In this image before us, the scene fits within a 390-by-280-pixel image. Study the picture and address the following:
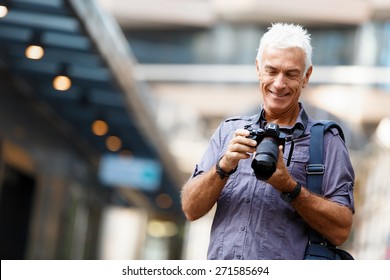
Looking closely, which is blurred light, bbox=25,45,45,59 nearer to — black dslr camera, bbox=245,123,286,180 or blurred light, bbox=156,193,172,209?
black dslr camera, bbox=245,123,286,180

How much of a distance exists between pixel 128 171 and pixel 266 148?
1764 cm

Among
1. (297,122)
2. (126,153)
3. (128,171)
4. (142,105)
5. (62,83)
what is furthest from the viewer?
(126,153)

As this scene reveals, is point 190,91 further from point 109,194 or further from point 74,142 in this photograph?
point 74,142

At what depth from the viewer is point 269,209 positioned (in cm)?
328

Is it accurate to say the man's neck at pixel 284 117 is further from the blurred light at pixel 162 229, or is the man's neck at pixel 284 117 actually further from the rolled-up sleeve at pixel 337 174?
the blurred light at pixel 162 229

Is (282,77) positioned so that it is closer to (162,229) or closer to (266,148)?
(266,148)

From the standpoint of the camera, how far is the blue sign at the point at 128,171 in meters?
20.2

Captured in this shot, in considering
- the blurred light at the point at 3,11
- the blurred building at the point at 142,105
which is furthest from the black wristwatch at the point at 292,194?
the blurred light at the point at 3,11

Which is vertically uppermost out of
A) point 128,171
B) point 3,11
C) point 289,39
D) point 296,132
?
point 128,171

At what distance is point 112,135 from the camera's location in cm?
1833

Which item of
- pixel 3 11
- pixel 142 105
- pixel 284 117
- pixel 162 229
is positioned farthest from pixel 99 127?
pixel 162 229

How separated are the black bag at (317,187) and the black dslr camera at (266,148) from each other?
19 cm

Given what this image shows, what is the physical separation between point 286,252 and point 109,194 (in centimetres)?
2074
